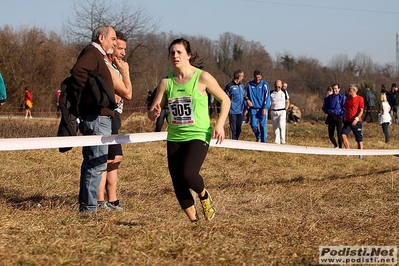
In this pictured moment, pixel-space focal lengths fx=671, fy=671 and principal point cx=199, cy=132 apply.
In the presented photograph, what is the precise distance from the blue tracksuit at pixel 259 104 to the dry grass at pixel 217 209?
7.04 feet

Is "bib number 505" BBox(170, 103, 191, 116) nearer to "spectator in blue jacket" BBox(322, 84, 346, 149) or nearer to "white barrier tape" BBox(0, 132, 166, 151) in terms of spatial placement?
"white barrier tape" BBox(0, 132, 166, 151)

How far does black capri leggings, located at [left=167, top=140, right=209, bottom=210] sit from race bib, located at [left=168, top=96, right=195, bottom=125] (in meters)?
0.19

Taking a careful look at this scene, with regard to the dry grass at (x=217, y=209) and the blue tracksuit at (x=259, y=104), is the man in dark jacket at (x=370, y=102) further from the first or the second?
the dry grass at (x=217, y=209)

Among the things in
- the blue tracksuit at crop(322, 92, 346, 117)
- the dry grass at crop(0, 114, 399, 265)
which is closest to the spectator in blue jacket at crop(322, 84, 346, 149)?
the blue tracksuit at crop(322, 92, 346, 117)

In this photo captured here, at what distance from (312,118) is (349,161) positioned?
22552 millimetres

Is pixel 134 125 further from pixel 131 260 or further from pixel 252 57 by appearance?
pixel 252 57

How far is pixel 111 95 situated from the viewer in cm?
670

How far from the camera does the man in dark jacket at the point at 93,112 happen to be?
22.1 ft

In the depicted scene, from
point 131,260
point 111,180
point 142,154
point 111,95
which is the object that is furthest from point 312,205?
point 142,154

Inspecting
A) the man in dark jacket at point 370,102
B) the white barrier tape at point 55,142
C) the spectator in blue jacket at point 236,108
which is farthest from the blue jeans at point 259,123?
the man in dark jacket at point 370,102

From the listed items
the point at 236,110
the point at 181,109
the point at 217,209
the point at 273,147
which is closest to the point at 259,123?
the point at 236,110

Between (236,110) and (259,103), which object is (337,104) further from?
(236,110)

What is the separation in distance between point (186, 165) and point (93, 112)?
1.41 metres

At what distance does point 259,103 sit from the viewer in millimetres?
16406
